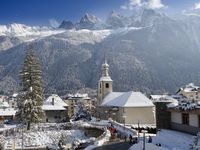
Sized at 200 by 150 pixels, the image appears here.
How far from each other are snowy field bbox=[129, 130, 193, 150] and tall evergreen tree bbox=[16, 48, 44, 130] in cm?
3067

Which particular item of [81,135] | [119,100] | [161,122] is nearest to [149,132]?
[161,122]

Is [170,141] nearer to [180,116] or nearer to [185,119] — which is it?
[185,119]

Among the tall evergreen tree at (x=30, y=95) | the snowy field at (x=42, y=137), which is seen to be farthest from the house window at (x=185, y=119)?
the tall evergreen tree at (x=30, y=95)

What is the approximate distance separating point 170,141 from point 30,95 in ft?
120

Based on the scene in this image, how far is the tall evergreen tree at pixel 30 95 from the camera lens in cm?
6775

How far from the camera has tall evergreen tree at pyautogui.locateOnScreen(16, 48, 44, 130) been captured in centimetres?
6775

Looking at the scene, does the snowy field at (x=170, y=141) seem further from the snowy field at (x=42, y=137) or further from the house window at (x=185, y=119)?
the snowy field at (x=42, y=137)

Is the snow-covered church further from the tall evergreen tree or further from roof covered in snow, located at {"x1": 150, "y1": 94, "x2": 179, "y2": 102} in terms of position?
the tall evergreen tree

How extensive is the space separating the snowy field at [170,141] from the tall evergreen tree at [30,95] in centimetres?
3067

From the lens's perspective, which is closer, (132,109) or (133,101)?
(132,109)

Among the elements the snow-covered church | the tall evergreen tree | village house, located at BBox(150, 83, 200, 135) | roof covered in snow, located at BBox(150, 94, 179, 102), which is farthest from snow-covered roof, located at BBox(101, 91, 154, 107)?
village house, located at BBox(150, 83, 200, 135)

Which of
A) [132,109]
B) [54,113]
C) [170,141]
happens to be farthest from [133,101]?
[170,141]

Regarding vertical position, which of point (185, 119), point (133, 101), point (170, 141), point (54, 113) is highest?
point (133, 101)

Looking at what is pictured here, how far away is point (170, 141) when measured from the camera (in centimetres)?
3750
